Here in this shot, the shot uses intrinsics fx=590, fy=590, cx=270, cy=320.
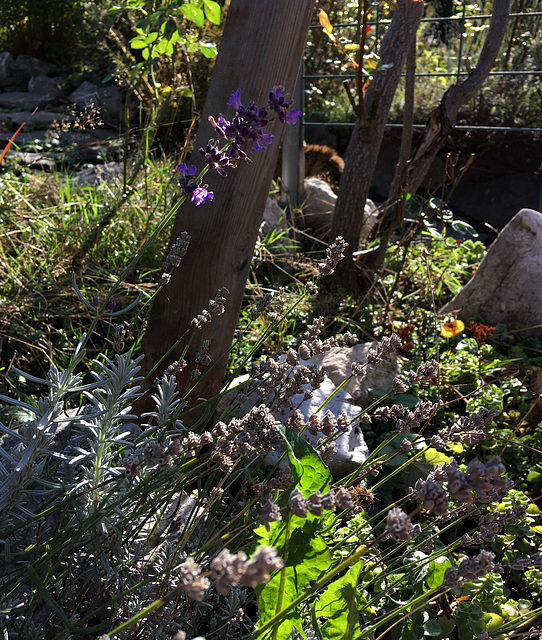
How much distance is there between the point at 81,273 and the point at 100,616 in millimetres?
1999

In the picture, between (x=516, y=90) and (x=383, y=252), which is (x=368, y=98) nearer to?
(x=383, y=252)

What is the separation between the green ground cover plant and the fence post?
1.53 meters

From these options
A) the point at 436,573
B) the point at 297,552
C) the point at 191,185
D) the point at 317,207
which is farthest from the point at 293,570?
the point at 317,207

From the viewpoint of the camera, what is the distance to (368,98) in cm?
355

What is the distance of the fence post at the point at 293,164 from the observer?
4.59m

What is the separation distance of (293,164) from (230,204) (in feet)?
8.98

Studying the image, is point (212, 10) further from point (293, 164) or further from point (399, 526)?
point (399, 526)

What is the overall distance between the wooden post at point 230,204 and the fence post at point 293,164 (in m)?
2.57

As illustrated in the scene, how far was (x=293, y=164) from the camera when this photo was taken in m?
4.59

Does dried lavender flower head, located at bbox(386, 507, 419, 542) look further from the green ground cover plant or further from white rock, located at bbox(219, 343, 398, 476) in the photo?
white rock, located at bbox(219, 343, 398, 476)

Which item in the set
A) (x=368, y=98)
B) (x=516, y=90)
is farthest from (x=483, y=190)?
(x=368, y=98)

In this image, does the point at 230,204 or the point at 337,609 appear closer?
the point at 337,609

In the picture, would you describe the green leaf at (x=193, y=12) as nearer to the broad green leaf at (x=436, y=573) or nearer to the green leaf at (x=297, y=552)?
the green leaf at (x=297, y=552)

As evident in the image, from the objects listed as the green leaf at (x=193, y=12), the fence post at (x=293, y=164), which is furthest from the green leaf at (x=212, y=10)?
the fence post at (x=293, y=164)
